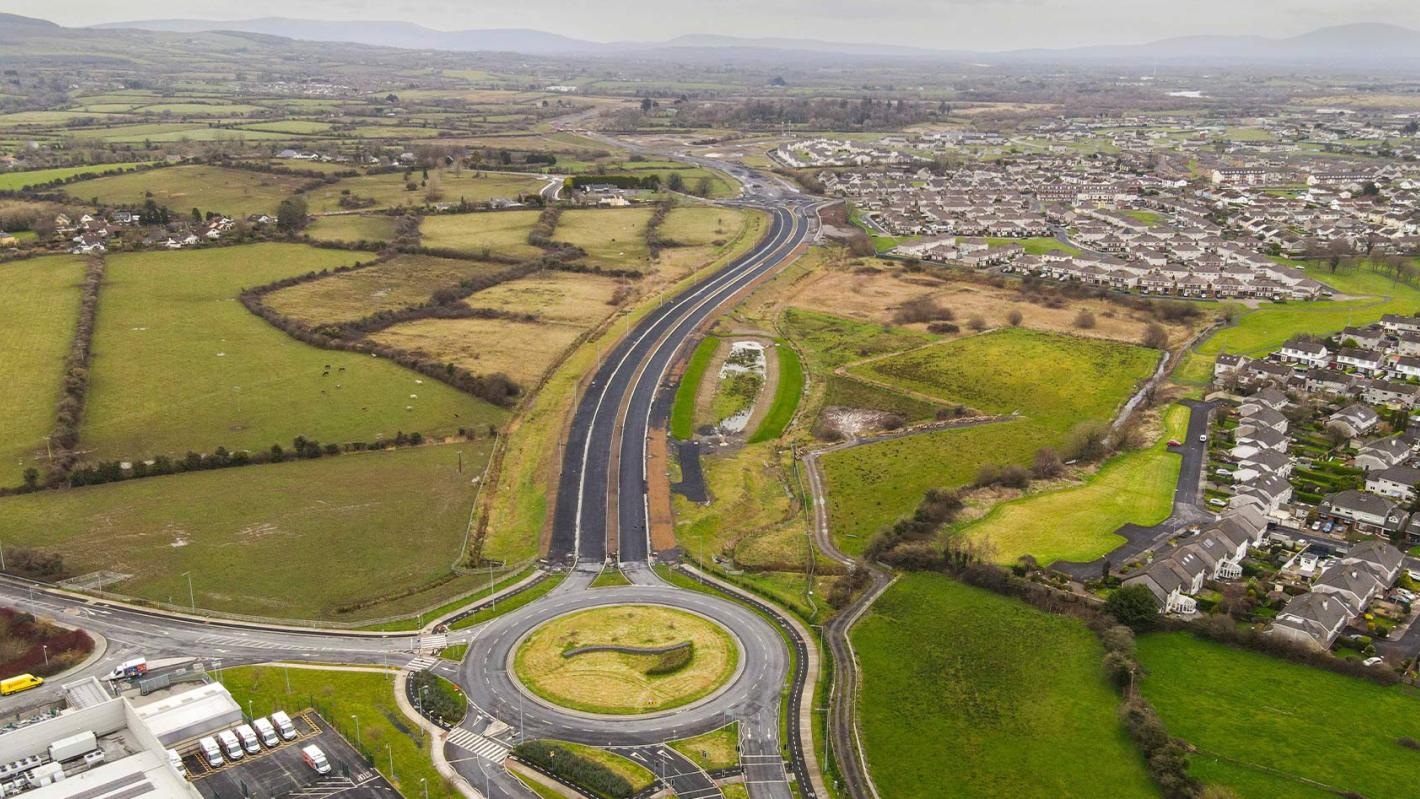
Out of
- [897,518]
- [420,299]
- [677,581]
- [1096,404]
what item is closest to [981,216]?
[1096,404]

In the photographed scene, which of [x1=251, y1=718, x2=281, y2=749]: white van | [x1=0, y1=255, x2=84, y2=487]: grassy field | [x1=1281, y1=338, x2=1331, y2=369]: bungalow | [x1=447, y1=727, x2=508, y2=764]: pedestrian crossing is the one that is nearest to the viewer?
[x1=251, y1=718, x2=281, y2=749]: white van

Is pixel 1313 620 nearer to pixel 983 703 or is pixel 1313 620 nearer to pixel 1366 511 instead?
pixel 1366 511

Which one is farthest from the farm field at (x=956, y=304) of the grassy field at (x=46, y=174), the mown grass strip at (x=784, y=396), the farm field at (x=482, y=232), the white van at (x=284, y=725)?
the grassy field at (x=46, y=174)

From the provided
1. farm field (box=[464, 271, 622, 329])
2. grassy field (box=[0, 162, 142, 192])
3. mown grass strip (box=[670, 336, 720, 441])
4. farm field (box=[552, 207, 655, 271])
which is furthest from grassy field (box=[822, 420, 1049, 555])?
grassy field (box=[0, 162, 142, 192])

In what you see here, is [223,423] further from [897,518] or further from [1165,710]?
[1165,710]

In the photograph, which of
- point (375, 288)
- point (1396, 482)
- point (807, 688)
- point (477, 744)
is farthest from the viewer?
point (375, 288)

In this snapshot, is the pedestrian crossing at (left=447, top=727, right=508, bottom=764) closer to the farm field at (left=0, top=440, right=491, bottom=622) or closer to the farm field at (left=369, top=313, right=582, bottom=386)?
the farm field at (left=0, top=440, right=491, bottom=622)

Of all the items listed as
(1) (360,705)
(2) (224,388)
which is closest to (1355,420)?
(1) (360,705)
